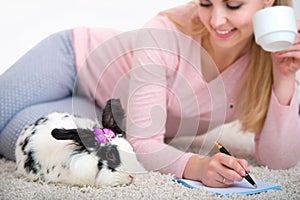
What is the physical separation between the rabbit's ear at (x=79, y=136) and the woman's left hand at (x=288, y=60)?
16.0 inches

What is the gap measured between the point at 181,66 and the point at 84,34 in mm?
359

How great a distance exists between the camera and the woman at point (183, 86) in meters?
0.99

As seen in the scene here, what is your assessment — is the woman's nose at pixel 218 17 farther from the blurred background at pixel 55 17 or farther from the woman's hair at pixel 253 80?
the blurred background at pixel 55 17

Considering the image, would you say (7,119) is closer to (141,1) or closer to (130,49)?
(130,49)

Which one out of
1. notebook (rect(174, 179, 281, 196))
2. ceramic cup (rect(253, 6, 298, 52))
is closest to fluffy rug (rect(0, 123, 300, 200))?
notebook (rect(174, 179, 281, 196))

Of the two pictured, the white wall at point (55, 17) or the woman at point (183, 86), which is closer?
the woman at point (183, 86)

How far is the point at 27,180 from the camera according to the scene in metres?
0.88

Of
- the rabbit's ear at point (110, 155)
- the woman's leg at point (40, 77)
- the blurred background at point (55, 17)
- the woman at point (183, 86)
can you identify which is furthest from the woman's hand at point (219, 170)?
the blurred background at point (55, 17)

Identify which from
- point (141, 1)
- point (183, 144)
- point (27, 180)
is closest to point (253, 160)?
point (183, 144)

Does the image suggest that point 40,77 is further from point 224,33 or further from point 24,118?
point 224,33

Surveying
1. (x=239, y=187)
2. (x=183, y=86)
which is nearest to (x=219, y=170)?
(x=239, y=187)

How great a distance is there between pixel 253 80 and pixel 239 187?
32 centimetres

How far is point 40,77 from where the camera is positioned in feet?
4.02

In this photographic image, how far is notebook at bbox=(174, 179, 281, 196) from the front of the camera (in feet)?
2.71
